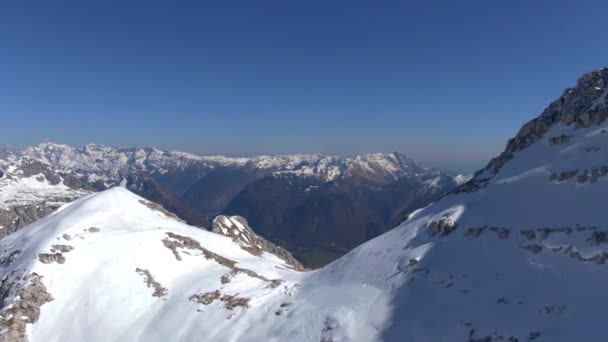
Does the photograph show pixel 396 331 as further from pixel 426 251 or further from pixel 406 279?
pixel 426 251

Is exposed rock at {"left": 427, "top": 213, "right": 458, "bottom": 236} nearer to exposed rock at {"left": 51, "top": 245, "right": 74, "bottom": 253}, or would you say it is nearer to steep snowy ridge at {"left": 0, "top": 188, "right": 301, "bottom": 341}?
steep snowy ridge at {"left": 0, "top": 188, "right": 301, "bottom": 341}

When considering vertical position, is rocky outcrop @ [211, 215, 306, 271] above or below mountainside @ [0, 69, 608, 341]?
below

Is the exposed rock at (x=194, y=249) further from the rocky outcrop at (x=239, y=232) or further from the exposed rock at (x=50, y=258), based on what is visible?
the rocky outcrop at (x=239, y=232)

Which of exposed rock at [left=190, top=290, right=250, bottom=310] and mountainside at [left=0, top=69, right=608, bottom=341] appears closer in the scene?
mountainside at [left=0, top=69, right=608, bottom=341]

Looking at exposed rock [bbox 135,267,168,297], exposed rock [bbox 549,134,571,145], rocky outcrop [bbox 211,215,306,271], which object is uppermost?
exposed rock [bbox 549,134,571,145]

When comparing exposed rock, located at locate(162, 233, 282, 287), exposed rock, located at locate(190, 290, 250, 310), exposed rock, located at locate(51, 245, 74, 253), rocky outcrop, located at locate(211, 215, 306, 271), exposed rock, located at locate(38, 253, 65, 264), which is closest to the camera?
exposed rock, located at locate(190, 290, 250, 310)

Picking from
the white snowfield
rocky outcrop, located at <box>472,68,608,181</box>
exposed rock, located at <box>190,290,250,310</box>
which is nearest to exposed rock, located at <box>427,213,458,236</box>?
the white snowfield

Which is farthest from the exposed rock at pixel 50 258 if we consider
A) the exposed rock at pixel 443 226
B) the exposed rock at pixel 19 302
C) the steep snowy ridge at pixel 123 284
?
the exposed rock at pixel 443 226
